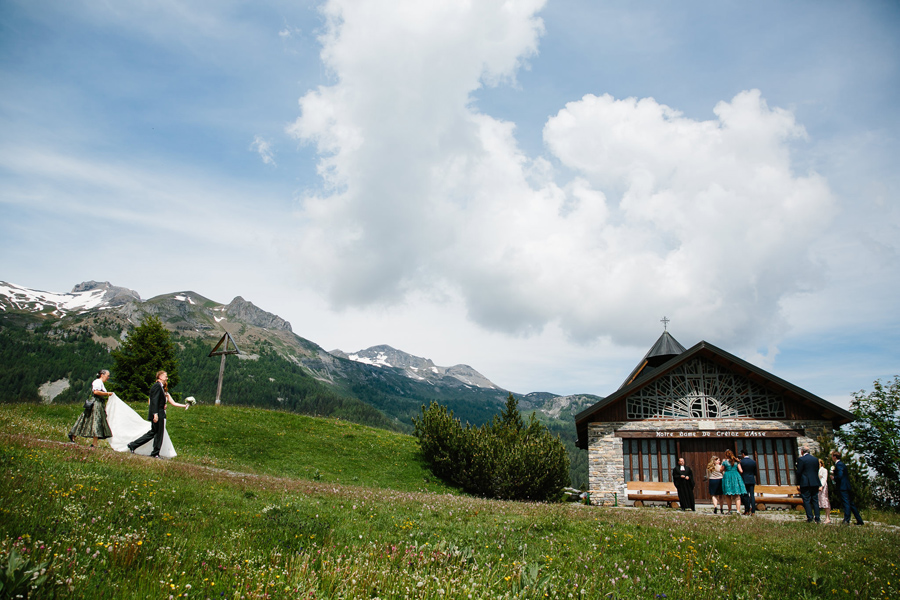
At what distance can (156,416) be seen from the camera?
47.8ft

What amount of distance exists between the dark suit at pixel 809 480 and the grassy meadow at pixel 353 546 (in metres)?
→ 3.68

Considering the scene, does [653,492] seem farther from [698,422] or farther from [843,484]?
[843,484]

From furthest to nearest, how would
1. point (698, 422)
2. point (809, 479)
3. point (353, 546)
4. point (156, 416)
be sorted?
1. point (698, 422)
2. point (809, 479)
3. point (156, 416)
4. point (353, 546)

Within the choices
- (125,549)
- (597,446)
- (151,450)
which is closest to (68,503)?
(125,549)

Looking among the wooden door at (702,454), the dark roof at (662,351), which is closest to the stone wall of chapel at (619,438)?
the wooden door at (702,454)

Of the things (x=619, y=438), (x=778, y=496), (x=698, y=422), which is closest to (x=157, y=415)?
(x=619, y=438)

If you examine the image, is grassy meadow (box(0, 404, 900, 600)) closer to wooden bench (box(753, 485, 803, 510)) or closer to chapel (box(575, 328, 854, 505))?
wooden bench (box(753, 485, 803, 510))

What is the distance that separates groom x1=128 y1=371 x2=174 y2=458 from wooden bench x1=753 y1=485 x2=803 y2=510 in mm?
26395

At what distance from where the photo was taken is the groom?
14.3m

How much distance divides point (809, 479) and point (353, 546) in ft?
57.2

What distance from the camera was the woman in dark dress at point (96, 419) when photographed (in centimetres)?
1459

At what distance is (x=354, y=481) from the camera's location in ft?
77.0

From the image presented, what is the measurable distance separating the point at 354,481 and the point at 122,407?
1102cm

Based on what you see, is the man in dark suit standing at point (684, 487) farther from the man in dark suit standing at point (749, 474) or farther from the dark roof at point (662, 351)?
the dark roof at point (662, 351)
